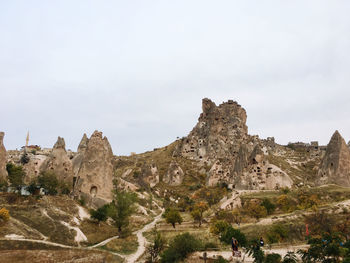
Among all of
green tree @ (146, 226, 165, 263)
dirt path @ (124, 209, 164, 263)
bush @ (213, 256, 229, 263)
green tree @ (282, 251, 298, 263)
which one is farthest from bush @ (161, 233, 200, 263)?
green tree @ (282, 251, 298, 263)

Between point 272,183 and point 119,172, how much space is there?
43501mm

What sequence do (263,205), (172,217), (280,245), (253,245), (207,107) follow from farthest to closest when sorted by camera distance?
(207,107)
(263,205)
(172,217)
(280,245)
(253,245)

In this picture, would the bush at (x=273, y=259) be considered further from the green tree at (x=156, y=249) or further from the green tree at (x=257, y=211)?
the green tree at (x=257, y=211)

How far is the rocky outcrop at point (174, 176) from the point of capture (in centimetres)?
6909

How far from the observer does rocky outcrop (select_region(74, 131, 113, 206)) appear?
1539 inches

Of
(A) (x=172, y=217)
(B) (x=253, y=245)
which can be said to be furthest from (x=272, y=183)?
(B) (x=253, y=245)

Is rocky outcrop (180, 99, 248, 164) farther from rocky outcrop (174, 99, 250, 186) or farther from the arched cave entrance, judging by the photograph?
the arched cave entrance

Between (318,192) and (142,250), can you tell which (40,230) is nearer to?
(142,250)

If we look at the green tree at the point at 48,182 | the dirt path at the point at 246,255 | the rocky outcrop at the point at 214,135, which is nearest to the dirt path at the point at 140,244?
the dirt path at the point at 246,255

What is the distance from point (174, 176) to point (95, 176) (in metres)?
31.6

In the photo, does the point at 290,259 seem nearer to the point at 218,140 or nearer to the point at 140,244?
the point at 140,244

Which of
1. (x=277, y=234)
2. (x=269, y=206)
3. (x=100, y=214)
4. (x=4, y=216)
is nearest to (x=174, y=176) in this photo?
(x=269, y=206)

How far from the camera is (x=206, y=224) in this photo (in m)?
35.2

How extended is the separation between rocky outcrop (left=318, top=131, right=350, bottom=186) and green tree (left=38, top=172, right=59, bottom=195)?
35.8 m
